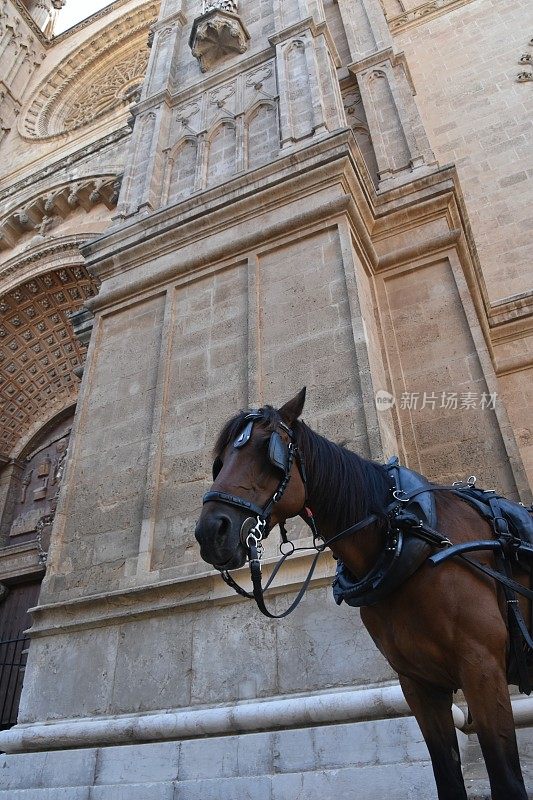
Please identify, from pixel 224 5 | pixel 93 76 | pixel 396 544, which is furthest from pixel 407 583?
pixel 93 76

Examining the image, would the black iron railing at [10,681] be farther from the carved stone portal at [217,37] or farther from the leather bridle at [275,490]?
the carved stone portal at [217,37]

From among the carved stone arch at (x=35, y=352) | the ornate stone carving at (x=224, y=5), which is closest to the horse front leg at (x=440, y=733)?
the ornate stone carving at (x=224, y=5)

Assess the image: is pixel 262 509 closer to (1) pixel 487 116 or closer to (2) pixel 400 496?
(2) pixel 400 496

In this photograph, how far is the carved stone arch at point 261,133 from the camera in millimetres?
7449

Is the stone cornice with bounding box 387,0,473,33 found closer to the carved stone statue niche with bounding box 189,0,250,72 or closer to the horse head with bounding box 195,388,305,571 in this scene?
the carved stone statue niche with bounding box 189,0,250,72

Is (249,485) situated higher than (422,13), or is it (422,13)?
(249,485)

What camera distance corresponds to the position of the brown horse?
211 centimetres

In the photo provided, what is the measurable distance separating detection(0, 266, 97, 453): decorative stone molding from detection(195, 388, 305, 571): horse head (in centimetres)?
1099

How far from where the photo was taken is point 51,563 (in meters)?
5.07

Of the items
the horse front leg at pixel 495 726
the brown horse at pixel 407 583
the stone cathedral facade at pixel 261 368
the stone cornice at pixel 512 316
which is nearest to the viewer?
the horse front leg at pixel 495 726

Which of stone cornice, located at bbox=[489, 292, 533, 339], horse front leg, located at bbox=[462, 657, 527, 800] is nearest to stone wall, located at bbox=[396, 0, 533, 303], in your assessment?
stone cornice, located at bbox=[489, 292, 533, 339]

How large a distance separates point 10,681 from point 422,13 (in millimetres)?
15777

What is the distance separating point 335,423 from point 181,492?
4.63 ft

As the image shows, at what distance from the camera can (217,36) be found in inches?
361
